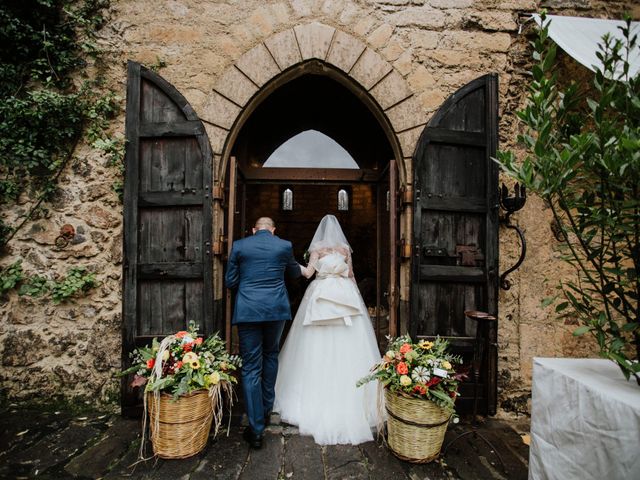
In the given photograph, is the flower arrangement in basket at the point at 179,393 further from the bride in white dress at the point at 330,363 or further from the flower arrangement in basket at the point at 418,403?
the flower arrangement in basket at the point at 418,403

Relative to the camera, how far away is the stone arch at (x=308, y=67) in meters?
3.11

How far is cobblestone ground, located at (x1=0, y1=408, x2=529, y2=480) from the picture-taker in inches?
87.4

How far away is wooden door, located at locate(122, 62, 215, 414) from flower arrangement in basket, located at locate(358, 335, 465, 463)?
170cm

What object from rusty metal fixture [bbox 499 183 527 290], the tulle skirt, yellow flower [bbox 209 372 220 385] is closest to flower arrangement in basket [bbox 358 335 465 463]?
the tulle skirt

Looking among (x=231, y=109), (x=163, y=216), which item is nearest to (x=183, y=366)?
(x=163, y=216)

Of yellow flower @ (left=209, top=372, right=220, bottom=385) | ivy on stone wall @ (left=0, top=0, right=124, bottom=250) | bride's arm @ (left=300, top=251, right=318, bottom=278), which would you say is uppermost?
ivy on stone wall @ (left=0, top=0, right=124, bottom=250)

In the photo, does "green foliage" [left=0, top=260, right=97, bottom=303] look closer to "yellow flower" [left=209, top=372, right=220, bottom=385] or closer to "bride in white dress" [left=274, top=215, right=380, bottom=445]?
"yellow flower" [left=209, top=372, right=220, bottom=385]

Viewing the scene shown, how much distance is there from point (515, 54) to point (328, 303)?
3.15 meters

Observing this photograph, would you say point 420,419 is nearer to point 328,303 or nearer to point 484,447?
point 484,447

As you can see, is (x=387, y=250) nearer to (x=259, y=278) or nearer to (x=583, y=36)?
(x=259, y=278)

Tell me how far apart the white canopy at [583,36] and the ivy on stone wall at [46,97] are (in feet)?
13.4

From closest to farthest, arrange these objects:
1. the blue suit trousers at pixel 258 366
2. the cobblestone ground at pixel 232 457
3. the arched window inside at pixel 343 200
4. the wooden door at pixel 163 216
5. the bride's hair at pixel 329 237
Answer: the cobblestone ground at pixel 232 457 → the blue suit trousers at pixel 258 366 → the wooden door at pixel 163 216 → the bride's hair at pixel 329 237 → the arched window inside at pixel 343 200

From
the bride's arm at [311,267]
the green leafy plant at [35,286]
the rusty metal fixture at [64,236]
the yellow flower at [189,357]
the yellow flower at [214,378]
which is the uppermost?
the rusty metal fixture at [64,236]

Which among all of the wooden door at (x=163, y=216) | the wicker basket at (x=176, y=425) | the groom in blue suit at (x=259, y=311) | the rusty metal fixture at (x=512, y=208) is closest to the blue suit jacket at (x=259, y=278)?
the groom in blue suit at (x=259, y=311)
